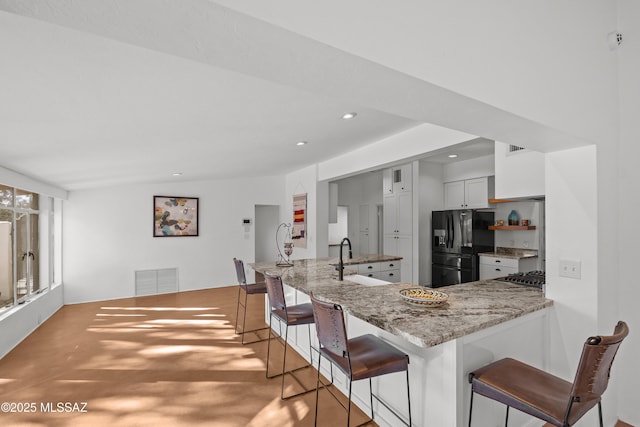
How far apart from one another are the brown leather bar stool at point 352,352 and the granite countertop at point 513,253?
4.05m

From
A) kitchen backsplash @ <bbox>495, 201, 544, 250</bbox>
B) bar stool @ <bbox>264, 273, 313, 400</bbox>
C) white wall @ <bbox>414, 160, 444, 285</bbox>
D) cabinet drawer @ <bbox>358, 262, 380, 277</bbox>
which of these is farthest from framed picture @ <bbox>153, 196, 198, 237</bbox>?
kitchen backsplash @ <bbox>495, 201, 544, 250</bbox>

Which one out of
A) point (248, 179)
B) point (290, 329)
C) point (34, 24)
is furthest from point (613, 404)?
point (248, 179)

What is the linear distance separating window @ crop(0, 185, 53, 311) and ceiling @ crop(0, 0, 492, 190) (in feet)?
1.77

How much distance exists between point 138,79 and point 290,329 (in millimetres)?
2969

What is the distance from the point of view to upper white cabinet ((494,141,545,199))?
250 cm

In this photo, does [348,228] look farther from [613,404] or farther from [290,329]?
[613,404]

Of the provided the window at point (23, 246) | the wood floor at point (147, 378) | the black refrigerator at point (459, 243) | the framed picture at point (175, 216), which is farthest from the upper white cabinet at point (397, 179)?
the window at point (23, 246)

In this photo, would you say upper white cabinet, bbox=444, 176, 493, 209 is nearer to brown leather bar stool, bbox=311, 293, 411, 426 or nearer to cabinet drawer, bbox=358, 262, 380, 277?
cabinet drawer, bbox=358, 262, 380, 277

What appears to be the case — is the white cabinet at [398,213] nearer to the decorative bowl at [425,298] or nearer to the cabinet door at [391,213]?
the cabinet door at [391,213]

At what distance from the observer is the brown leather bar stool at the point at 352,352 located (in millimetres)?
1792

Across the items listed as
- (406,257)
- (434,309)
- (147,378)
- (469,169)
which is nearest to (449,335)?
(434,309)

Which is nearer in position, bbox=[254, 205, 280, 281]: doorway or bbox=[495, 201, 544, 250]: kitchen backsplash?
bbox=[495, 201, 544, 250]: kitchen backsplash

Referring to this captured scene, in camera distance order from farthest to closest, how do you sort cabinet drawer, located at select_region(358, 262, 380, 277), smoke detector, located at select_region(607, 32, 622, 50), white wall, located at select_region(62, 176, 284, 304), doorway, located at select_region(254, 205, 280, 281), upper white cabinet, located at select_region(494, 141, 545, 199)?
doorway, located at select_region(254, 205, 280, 281)
white wall, located at select_region(62, 176, 284, 304)
cabinet drawer, located at select_region(358, 262, 380, 277)
upper white cabinet, located at select_region(494, 141, 545, 199)
smoke detector, located at select_region(607, 32, 622, 50)

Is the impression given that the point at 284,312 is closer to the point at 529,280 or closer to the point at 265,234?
the point at 529,280
